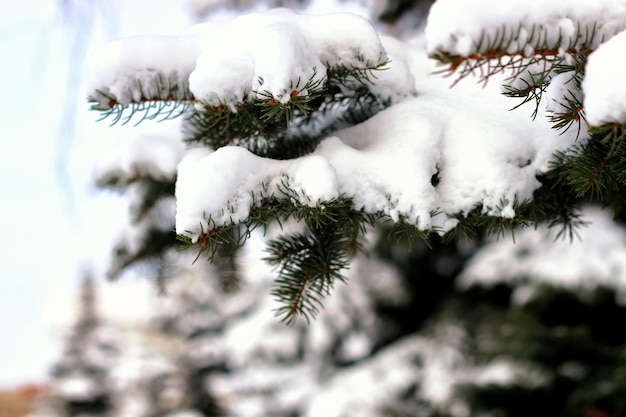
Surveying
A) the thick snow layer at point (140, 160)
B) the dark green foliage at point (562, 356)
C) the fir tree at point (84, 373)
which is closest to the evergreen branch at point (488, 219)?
the thick snow layer at point (140, 160)

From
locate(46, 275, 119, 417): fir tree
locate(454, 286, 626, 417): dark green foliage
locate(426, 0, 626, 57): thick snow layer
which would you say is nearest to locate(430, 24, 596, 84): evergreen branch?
locate(426, 0, 626, 57): thick snow layer

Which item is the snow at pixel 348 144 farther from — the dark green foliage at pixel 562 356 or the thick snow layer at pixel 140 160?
the dark green foliage at pixel 562 356

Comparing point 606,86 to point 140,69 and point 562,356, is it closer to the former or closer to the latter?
point 140,69

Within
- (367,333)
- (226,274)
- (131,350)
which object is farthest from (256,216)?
(131,350)

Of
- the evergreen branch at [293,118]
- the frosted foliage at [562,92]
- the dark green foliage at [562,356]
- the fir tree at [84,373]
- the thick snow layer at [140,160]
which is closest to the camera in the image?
the frosted foliage at [562,92]

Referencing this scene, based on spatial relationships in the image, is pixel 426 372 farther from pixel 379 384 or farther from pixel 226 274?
pixel 226 274

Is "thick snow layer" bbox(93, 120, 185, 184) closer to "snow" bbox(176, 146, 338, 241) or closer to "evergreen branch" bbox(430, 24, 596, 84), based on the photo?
"snow" bbox(176, 146, 338, 241)
